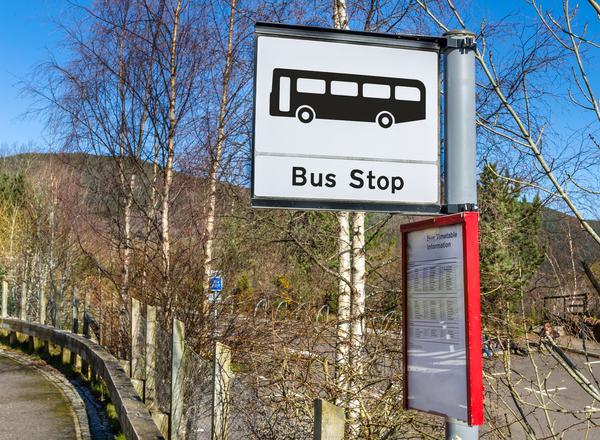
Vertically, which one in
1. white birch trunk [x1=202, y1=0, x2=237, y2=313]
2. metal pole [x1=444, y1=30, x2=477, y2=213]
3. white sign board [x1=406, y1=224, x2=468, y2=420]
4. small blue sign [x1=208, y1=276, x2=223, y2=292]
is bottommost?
white sign board [x1=406, y1=224, x2=468, y2=420]

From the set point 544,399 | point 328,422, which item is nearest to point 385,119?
point 328,422

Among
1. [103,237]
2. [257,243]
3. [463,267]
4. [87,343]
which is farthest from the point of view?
[103,237]

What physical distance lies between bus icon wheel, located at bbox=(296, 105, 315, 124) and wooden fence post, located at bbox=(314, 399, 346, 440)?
0.82 meters

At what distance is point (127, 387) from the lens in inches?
289

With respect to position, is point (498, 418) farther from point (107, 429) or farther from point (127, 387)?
point (107, 429)

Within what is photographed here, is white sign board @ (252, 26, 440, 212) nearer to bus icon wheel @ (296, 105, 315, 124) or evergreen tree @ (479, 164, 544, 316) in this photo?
bus icon wheel @ (296, 105, 315, 124)

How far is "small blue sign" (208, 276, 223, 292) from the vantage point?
34.7 ft

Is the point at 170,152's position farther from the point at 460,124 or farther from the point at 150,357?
the point at 460,124

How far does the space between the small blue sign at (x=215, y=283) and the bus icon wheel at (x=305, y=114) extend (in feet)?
27.7

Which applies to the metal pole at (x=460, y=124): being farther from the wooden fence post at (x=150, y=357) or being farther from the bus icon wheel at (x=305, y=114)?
the wooden fence post at (x=150, y=357)

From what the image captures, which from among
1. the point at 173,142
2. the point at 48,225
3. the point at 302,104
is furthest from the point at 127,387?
the point at 48,225

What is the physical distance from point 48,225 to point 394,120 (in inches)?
1123

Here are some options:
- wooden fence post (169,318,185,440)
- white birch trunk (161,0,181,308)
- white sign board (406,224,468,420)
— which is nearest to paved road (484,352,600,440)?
white sign board (406,224,468,420)

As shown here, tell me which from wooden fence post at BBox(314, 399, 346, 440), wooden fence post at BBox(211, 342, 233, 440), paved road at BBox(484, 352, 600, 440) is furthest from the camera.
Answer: wooden fence post at BBox(211, 342, 233, 440)
